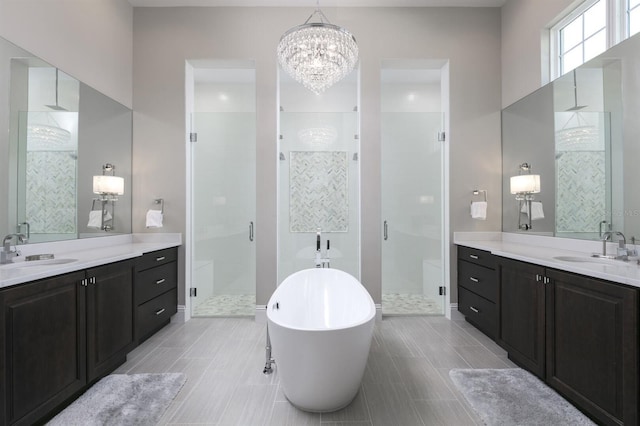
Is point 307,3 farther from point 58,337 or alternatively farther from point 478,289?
point 58,337

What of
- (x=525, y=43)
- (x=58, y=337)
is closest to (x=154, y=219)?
(x=58, y=337)

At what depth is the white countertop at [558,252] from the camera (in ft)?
5.32

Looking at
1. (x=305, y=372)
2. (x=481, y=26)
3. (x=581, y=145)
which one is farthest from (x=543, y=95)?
(x=305, y=372)

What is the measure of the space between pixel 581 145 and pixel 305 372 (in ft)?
8.79

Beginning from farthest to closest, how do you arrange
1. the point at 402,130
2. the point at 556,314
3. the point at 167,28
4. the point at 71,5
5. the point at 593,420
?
1. the point at 402,130
2. the point at 167,28
3. the point at 71,5
4. the point at 556,314
5. the point at 593,420

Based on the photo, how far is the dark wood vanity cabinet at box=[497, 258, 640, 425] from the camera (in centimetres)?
148

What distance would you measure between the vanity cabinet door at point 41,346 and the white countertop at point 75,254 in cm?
5

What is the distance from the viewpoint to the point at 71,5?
2.60 meters

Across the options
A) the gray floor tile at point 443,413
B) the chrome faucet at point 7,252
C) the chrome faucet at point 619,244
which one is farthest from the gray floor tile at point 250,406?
the chrome faucet at point 619,244

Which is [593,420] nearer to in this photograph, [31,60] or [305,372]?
[305,372]

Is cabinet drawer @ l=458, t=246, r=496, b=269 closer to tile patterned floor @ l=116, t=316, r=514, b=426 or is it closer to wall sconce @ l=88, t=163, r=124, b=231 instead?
tile patterned floor @ l=116, t=316, r=514, b=426

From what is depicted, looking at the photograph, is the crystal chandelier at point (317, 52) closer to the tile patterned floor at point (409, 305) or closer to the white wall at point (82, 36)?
the white wall at point (82, 36)

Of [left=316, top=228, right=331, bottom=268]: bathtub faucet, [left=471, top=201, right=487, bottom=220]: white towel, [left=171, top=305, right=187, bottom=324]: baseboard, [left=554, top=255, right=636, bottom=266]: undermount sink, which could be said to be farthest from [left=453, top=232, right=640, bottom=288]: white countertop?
[left=171, top=305, right=187, bottom=324]: baseboard

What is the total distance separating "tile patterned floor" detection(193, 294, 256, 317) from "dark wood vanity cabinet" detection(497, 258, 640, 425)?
2577 millimetres
